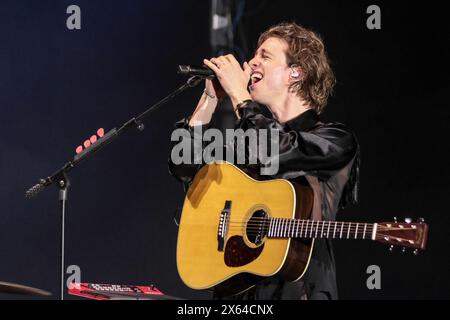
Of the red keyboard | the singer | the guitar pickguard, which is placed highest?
the singer

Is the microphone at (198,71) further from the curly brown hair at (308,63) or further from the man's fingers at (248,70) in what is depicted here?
the curly brown hair at (308,63)

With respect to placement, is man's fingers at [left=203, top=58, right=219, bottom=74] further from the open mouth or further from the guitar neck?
the guitar neck

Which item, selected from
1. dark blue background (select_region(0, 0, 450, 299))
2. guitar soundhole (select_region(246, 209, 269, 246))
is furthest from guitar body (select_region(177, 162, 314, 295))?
dark blue background (select_region(0, 0, 450, 299))

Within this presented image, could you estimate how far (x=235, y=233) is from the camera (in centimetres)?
289

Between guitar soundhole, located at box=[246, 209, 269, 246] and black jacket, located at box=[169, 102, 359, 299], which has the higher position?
black jacket, located at box=[169, 102, 359, 299]

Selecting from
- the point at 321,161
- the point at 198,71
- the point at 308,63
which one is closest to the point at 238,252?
the point at 321,161

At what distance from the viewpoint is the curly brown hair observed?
3.12 m

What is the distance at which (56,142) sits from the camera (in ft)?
14.2

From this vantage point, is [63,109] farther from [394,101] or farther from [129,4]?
[394,101]

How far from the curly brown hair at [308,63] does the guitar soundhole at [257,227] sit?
52 centimetres

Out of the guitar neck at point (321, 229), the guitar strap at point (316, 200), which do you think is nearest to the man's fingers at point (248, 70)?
the guitar strap at point (316, 200)

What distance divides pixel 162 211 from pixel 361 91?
4.09 ft

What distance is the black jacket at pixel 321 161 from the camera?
2.83 metres
